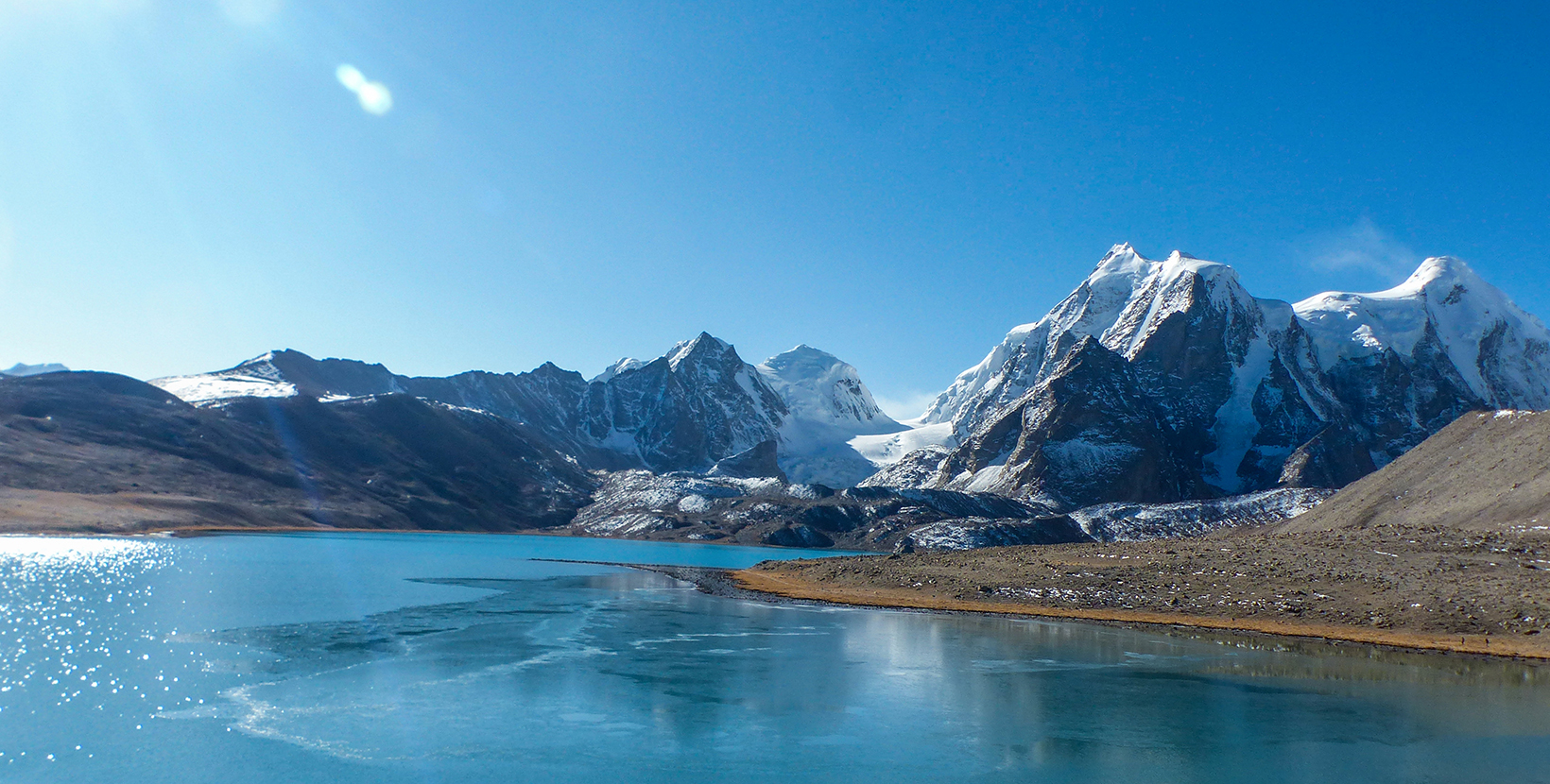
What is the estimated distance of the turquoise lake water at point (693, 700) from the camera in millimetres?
23969

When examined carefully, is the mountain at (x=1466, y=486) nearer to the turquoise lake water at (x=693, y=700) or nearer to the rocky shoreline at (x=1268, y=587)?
the rocky shoreline at (x=1268, y=587)

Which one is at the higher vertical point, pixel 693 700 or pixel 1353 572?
pixel 1353 572

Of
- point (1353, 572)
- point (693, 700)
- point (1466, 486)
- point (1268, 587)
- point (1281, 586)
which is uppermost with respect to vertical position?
point (1466, 486)

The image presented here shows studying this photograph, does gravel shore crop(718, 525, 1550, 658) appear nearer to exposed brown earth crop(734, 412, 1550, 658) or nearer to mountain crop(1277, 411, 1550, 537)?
exposed brown earth crop(734, 412, 1550, 658)

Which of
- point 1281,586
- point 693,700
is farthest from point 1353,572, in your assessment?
point 693,700

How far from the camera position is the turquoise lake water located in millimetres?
23969

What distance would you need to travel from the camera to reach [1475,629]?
48562mm

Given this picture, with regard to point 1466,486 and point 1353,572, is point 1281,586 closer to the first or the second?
point 1353,572

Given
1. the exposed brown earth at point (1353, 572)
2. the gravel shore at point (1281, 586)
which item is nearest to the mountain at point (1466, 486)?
the exposed brown earth at point (1353, 572)

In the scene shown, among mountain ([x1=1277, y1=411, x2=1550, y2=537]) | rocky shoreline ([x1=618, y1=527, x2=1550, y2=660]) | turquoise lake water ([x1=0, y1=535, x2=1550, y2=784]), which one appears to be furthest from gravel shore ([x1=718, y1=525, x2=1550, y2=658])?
mountain ([x1=1277, y1=411, x2=1550, y2=537])

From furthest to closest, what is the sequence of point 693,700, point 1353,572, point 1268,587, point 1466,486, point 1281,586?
1. point 1466,486
2. point 1268,587
3. point 1281,586
4. point 1353,572
5. point 693,700

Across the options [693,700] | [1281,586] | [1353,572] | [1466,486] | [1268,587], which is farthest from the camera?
[1466,486]

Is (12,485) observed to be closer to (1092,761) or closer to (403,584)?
(403,584)

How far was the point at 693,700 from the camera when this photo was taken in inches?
1253
